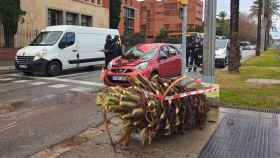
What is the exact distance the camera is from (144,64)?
11.5 metres

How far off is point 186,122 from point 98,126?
5.98ft

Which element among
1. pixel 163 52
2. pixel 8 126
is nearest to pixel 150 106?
pixel 8 126

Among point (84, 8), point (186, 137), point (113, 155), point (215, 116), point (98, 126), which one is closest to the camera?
point (113, 155)

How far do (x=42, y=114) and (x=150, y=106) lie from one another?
11.6 ft

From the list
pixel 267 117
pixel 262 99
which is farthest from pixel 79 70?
pixel 267 117

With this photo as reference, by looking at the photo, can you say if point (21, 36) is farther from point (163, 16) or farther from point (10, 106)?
point (163, 16)

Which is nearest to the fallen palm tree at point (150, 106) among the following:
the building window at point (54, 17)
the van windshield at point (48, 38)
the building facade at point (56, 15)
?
the van windshield at point (48, 38)

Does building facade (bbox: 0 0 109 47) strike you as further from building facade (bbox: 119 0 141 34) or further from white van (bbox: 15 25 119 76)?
building facade (bbox: 119 0 141 34)

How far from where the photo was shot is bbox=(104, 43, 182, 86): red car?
11.3m

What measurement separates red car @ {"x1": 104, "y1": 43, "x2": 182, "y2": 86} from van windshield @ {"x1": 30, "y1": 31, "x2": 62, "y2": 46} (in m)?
5.13

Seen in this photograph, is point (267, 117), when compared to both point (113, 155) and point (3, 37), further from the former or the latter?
point (3, 37)

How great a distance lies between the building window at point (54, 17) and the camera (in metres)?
29.7

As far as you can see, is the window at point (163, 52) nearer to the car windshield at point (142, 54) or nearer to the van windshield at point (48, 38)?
the car windshield at point (142, 54)

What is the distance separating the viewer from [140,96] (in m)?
5.25
